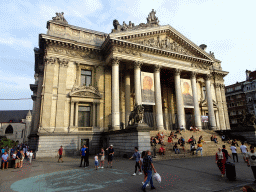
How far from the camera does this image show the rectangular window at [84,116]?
23.1m

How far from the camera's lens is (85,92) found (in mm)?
23219

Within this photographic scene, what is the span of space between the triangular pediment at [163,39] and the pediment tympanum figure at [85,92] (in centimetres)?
738

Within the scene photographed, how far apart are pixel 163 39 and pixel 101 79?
1146 centimetres

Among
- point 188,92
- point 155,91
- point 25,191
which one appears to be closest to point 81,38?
point 155,91

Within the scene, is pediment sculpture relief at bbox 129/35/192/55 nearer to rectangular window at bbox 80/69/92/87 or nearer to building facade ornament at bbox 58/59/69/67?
rectangular window at bbox 80/69/92/87

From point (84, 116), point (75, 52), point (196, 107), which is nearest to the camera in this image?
point (84, 116)

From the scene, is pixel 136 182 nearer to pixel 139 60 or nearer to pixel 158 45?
pixel 139 60

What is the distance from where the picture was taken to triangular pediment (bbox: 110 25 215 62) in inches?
921

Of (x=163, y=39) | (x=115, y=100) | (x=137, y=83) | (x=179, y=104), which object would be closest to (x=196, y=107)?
(x=179, y=104)

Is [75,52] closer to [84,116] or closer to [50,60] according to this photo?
[50,60]

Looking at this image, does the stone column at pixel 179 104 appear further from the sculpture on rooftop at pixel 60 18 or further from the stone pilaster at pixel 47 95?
the sculpture on rooftop at pixel 60 18

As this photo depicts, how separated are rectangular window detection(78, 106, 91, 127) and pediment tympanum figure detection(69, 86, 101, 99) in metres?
1.73

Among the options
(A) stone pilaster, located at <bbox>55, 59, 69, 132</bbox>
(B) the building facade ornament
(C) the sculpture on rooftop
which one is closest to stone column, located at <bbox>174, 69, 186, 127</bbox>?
(A) stone pilaster, located at <bbox>55, 59, 69, 132</bbox>

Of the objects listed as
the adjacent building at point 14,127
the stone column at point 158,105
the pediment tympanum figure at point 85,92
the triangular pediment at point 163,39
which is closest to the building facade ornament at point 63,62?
the pediment tympanum figure at point 85,92
